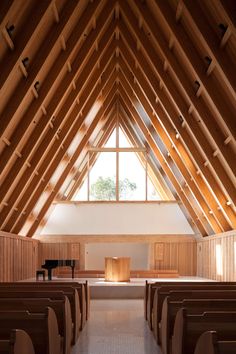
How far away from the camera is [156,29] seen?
424 inches

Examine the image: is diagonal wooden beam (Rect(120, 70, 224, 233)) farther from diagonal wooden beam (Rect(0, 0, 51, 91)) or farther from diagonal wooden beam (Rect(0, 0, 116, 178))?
diagonal wooden beam (Rect(0, 0, 51, 91))

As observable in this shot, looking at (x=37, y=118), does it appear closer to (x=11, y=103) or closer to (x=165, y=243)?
(x=11, y=103)

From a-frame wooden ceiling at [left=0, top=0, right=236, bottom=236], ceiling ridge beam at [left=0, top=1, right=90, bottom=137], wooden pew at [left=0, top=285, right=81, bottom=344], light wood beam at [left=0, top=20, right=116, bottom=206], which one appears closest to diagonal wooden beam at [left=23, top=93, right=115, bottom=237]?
a-frame wooden ceiling at [left=0, top=0, right=236, bottom=236]

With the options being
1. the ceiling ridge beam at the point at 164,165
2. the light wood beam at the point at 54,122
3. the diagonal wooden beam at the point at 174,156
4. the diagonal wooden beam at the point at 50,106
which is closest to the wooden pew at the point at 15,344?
the diagonal wooden beam at the point at 50,106

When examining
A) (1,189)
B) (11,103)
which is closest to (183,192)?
(1,189)

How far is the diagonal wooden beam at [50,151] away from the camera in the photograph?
13.5 metres

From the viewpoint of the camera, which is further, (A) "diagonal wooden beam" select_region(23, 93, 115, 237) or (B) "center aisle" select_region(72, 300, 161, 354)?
(A) "diagonal wooden beam" select_region(23, 93, 115, 237)

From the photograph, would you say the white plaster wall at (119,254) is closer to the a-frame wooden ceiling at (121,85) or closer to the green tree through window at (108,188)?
the green tree through window at (108,188)

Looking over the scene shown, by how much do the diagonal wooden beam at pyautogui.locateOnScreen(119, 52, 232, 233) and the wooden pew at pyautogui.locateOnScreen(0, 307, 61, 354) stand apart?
1013cm

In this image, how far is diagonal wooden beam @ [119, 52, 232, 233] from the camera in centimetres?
1389

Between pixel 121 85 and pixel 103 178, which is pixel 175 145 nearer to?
pixel 121 85

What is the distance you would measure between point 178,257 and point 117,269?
464 centimetres

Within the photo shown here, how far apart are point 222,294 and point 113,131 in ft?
49.3

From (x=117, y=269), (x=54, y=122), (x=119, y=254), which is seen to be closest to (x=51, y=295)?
(x=54, y=122)
